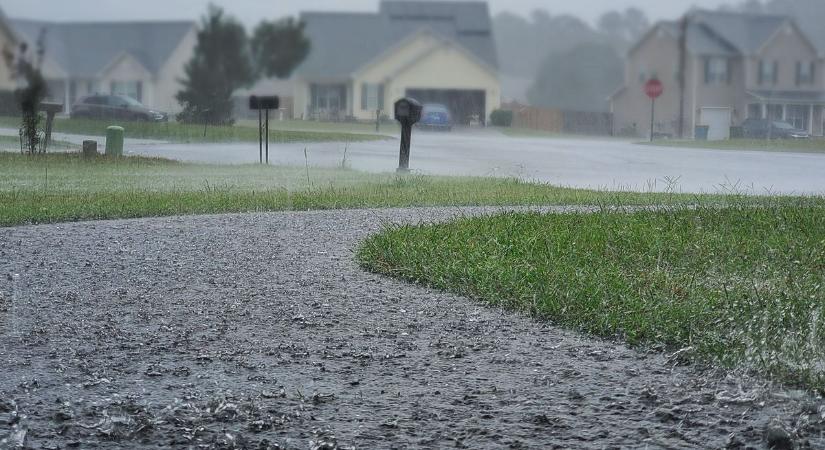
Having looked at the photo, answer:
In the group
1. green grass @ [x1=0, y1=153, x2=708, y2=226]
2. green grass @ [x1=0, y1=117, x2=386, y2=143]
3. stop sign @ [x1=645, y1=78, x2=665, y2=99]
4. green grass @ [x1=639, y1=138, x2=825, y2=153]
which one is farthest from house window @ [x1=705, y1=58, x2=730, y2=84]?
green grass @ [x1=0, y1=117, x2=386, y2=143]

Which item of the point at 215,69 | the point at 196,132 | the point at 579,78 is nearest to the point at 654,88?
the point at 579,78

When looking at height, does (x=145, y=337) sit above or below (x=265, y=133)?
below

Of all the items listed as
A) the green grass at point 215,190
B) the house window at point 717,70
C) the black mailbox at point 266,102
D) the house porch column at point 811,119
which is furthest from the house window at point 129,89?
Answer: the house porch column at point 811,119

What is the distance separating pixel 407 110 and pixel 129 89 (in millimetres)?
1732

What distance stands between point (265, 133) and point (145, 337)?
164 inches

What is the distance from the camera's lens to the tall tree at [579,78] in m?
6.29

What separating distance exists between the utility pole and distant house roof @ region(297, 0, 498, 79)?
110 cm

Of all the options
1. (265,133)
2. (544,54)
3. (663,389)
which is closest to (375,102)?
(265,133)

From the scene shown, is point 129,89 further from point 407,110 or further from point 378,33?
point 407,110

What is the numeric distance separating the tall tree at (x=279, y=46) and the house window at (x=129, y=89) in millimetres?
761

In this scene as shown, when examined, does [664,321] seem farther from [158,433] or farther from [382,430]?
[158,433]

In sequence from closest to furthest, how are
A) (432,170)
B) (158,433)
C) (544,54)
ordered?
(158,433) < (544,54) < (432,170)

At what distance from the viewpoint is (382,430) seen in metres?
2.93

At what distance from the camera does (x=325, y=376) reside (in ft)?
11.4
